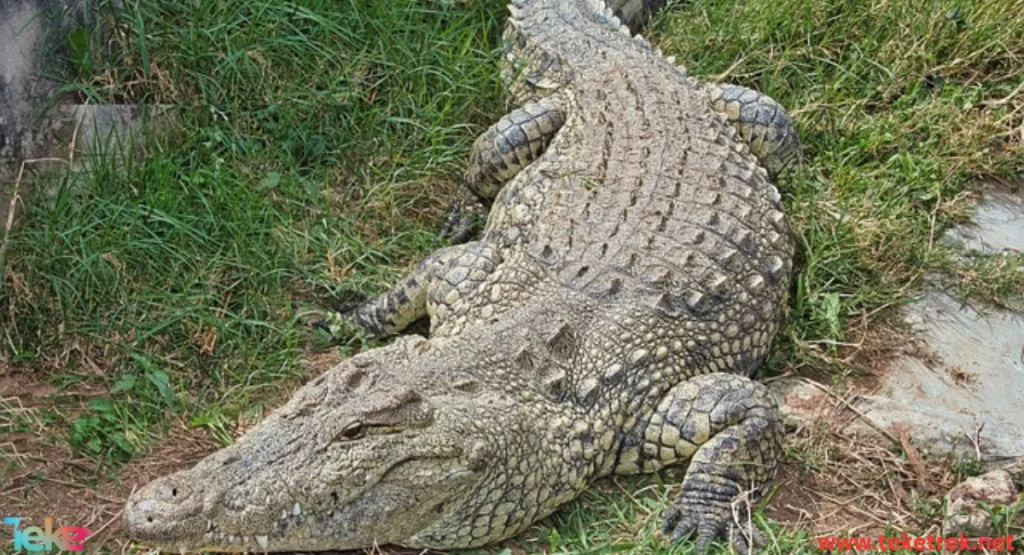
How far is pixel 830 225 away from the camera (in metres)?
5.53

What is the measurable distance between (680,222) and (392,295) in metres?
1.20

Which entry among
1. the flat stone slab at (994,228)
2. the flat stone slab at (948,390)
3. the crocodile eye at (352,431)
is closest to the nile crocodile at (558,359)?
the crocodile eye at (352,431)

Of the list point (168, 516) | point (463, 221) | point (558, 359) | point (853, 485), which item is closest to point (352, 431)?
point (168, 516)

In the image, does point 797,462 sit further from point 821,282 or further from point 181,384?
point 181,384

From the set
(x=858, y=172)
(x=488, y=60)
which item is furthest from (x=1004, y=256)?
(x=488, y=60)

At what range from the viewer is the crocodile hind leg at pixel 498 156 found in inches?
224

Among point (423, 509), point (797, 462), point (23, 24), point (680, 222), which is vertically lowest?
point (797, 462)

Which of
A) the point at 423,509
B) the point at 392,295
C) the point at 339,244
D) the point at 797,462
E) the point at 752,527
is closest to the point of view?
the point at 423,509

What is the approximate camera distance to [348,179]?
18.7 feet

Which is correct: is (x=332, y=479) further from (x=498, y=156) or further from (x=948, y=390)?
(x=948, y=390)

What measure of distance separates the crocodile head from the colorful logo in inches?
19.8

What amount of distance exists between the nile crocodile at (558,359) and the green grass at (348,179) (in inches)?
11.0

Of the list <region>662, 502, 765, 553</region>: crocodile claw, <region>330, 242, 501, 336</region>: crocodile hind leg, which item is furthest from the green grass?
<region>330, 242, 501, 336</region>: crocodile hind leg

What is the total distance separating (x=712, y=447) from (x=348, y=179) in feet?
7.42
